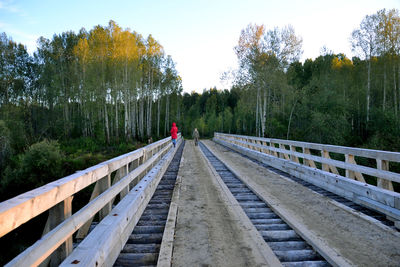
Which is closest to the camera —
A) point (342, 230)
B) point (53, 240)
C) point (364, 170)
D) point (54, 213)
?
point (53, 240)

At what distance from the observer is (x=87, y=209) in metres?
2.34

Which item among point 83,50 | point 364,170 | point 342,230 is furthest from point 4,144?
point 364,170

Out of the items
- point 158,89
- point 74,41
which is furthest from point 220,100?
point 74,41

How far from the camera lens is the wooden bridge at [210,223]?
1.99 meters

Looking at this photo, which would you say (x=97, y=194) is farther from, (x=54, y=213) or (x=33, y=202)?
(x=33, y=202)

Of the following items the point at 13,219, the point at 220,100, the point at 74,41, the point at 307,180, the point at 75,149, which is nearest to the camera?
the point at 13,219

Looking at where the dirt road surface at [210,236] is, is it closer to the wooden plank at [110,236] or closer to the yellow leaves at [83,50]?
the wooden plank at [110,236]

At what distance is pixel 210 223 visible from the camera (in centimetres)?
389

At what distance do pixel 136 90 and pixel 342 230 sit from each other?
32.1 m

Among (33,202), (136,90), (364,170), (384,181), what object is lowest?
(384,181)

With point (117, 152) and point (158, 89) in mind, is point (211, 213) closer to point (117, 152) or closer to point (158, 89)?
point (117, 152)

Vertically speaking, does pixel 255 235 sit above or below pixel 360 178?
below

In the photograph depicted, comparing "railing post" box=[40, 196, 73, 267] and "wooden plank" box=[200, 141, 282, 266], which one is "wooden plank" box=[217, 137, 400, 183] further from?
"railing post" box=[40, 196, 73, 267]

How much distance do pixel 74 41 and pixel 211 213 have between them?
42753 millimetres
